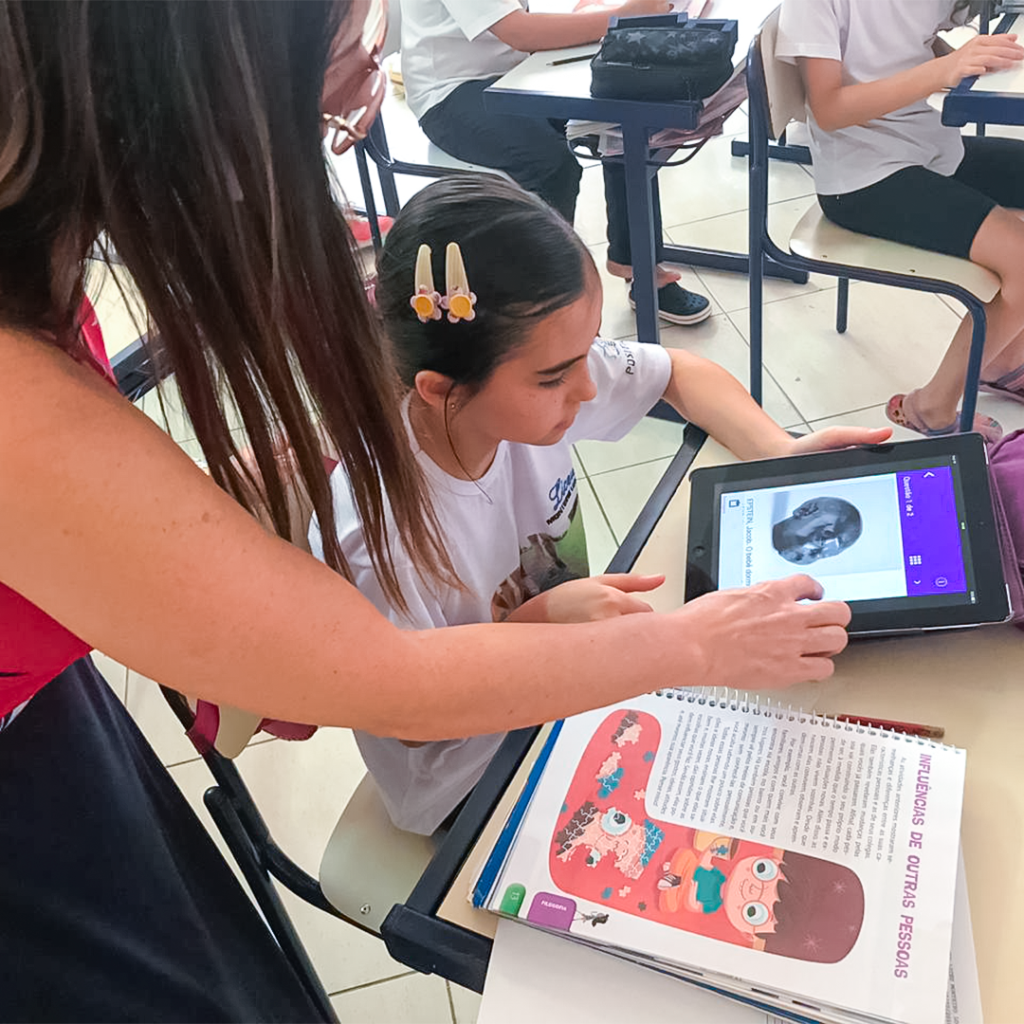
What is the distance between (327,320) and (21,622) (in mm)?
261

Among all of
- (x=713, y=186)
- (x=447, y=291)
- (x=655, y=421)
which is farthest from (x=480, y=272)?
(x=713, y=186)

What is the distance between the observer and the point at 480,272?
0.86 m

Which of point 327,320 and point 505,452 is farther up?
point 327,320

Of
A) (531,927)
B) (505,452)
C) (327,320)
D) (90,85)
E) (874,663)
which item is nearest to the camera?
(90,85)

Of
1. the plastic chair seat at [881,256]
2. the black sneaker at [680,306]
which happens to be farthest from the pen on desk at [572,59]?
the black sneaker at [680,306]

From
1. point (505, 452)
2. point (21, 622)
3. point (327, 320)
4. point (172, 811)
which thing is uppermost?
point (327, 320)

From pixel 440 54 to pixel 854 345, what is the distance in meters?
1.21

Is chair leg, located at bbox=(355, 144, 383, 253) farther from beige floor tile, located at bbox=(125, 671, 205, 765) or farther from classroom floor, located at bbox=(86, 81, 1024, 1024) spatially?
beige floor tile, located at bbox=(125, 671, 205, 765)

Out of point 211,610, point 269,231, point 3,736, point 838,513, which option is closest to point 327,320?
point 269,231

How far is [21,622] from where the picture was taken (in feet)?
1.83

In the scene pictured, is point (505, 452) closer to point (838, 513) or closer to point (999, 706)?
point (838, 513)

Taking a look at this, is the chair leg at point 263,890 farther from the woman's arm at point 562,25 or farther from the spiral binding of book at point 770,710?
the woman's arm at point 562,25

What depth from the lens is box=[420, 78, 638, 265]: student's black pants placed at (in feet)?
7.06

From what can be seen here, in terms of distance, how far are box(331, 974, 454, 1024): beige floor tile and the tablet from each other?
33.0 inches
